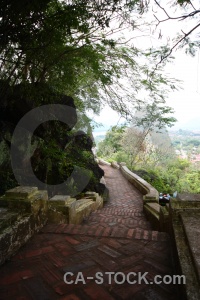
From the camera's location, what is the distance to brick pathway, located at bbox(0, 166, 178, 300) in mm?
1612

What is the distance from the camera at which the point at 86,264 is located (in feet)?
6.65

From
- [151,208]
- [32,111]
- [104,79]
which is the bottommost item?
[151,208]

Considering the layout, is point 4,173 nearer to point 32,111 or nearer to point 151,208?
point 32,111

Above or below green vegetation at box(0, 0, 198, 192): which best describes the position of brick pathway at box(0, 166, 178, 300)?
below

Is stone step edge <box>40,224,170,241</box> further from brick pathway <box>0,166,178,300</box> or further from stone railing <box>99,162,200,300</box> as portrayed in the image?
stone railing <box>99,162,200,300</box>

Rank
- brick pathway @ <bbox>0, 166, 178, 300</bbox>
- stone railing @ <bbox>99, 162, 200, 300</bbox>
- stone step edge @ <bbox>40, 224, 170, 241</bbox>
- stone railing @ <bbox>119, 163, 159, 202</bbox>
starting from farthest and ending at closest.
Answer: stone railing @ <bbox>119, 163, 159, 202</bbox> < stone step edge @ <bbox>40, 224, 170, 241</bbox> < brick pathway @ <bbox>0, 166, 178, 300</bbox> < stone railing @ <bbox>99, 162, 200, 300</bbox>

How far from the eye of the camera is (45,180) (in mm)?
7023

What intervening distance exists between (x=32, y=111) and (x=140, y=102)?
417 cm

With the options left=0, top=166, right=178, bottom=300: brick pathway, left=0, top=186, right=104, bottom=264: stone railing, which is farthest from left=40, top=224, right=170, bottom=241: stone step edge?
left=0, top=186, right=104, bottom=264: stone railing

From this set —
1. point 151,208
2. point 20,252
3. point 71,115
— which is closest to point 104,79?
point 71,115

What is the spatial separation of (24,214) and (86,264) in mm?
1134

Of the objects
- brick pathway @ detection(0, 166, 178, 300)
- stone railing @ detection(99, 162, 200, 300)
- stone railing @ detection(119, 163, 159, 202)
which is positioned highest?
stone railing @ detection(99, 162, 200, 300)

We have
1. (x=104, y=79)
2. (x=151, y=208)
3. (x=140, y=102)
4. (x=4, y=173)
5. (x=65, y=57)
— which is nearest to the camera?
(x=65, y=57)

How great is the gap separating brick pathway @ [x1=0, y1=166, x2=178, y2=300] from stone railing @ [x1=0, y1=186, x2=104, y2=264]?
0.45 ft
